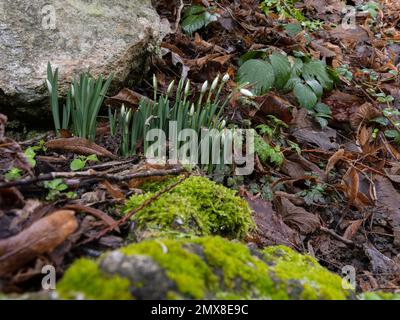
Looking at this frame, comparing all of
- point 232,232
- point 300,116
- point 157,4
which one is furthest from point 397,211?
point 157,4

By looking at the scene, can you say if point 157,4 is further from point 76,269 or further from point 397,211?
point 76,269

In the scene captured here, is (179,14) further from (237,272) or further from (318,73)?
(237,272)

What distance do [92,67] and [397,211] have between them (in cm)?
232

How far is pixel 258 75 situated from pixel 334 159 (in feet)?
2.98

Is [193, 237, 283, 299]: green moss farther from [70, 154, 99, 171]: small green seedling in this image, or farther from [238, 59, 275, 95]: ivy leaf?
[238, 59, 275, 95]: ivy leaf

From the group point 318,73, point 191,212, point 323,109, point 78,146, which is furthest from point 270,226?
point 318,73

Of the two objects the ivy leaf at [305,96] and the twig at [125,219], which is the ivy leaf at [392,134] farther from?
the twig at [125,219]

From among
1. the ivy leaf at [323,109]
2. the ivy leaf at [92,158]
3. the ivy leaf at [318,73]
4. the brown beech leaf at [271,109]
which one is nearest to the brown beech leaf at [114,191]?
the ivy leaf at [92,158]

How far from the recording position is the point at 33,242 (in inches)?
57.9

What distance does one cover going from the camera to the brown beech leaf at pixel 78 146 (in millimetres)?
2707

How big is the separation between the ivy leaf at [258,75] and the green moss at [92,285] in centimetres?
278

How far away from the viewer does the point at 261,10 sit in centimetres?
528

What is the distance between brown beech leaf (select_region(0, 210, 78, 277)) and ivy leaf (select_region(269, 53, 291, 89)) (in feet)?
8.91

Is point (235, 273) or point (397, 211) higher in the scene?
point (235, 273)
